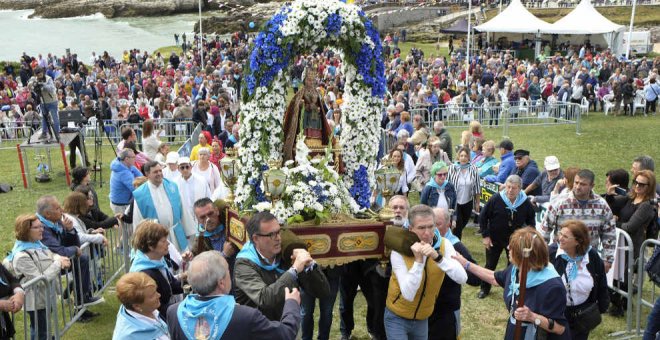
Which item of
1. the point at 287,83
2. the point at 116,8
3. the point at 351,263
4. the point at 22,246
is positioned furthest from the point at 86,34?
the point at 351,263

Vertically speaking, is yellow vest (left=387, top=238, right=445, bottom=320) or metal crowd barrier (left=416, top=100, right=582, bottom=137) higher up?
yellow vest (left=387, top=238, right=445, bottom=320)

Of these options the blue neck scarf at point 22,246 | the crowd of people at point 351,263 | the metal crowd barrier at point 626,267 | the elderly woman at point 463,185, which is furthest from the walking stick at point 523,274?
the elderly woman at point 463,185

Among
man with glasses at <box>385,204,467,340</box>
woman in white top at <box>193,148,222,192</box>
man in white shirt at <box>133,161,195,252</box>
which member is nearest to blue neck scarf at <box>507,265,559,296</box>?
man with glasses at <box>385,204,467,340</box>

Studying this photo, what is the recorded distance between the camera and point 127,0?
298 ft

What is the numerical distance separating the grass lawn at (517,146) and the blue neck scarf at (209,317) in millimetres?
3801

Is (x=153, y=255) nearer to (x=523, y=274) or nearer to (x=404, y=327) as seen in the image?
(x=404, y=327)

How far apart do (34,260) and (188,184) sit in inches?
115

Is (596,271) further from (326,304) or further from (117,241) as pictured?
(117,241)

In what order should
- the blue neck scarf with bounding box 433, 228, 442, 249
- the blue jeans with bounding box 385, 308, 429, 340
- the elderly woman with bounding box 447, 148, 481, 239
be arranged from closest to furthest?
the blue neck scarf with bounding box 433, 228, 442, 249
the blue jeans with bounding box 385, 308, 429, 340
the elderly woman with bounding box 447, 148, 481, 239

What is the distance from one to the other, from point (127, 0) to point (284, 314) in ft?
308

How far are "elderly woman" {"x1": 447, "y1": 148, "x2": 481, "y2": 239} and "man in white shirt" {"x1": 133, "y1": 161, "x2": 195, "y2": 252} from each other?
4.10 metres

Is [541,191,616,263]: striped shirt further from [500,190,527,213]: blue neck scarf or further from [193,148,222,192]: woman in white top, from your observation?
[193,148,222,192]: woman in white top

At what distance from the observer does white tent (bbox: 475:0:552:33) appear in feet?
113

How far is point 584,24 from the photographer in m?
34.3
